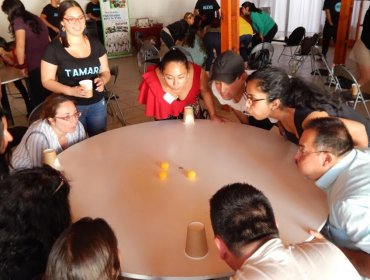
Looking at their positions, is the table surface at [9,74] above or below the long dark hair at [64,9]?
below

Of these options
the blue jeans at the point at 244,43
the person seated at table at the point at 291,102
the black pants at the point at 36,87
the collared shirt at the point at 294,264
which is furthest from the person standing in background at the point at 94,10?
the collared shirt at the point at 294,264

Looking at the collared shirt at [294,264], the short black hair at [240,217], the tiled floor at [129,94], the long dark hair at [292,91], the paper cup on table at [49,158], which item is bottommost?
the tiled floor at [129,94]

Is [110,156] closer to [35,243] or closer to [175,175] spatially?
[175,175]

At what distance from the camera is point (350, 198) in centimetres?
131

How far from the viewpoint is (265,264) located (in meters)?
0.93

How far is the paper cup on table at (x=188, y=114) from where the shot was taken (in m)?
2.56

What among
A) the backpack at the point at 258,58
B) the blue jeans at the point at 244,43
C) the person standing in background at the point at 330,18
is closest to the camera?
the backpack at the point at 258,58

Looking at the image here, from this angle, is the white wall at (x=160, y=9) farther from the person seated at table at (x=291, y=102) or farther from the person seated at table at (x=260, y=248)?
the person seated at table at (x=260, y=248)

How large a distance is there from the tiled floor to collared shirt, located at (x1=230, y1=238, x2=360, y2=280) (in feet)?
12.0

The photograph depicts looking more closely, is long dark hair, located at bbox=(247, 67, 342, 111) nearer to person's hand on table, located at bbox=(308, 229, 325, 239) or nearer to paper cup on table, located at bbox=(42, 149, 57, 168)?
person's hand on table, located at bbox=(308, 229, 325, 239)

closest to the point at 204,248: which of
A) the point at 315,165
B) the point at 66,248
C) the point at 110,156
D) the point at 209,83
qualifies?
the point at 66,248

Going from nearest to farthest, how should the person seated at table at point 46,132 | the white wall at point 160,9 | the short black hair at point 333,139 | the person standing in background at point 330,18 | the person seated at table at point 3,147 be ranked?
the short black hair at point 333,139
the person seated at table at point 3,147
the person seated at table at point 46,132
the person standing in background at point 330,18
the white wall at point 160,9

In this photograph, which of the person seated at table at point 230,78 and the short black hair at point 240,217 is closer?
the short black hair at point 240,217

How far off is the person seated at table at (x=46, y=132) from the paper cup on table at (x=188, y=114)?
0.78 m
